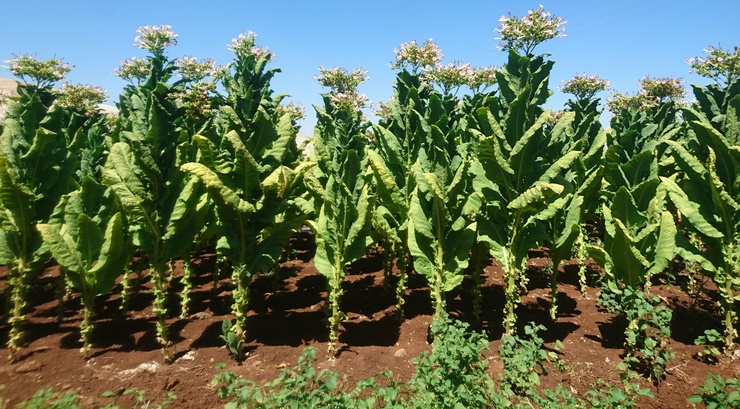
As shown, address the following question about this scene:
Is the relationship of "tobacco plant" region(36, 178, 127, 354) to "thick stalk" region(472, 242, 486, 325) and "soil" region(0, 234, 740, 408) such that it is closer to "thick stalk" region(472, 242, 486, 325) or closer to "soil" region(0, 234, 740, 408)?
"soil" region(0, 234, 740, 408)

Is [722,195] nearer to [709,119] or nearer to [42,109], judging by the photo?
[709,119]

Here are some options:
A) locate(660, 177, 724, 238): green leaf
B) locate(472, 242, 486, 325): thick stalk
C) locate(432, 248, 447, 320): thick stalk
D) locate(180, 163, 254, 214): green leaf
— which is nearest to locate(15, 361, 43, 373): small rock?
locate(180, 163, 254, 214): green leaf

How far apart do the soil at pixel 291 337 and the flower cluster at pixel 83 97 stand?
4.57m

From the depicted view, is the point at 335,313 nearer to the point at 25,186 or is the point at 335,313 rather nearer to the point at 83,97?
the point at 25,186

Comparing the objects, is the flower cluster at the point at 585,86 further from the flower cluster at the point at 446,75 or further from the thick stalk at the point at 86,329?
the thick stalk at the point at 86,329

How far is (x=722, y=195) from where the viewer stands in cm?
438

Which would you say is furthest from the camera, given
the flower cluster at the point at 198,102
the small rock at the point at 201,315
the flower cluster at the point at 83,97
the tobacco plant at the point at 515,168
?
the flower cluster at the point at 83,97

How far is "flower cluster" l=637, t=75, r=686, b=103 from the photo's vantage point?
1049cm

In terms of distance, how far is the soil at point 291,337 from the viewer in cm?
385

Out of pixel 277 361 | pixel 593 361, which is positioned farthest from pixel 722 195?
pixel 277 361

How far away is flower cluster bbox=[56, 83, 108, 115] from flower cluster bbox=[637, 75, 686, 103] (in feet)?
44.5

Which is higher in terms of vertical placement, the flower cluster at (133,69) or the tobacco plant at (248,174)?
the flower cluster at (133,69)

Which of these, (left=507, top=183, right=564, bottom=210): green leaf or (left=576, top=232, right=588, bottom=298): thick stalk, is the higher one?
(left=507, top=183, right=564, bottom=210): green leaf

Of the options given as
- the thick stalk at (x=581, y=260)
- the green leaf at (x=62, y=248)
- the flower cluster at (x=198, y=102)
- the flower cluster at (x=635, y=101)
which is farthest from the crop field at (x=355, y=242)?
the flower cluster at (x=635, y=101)
